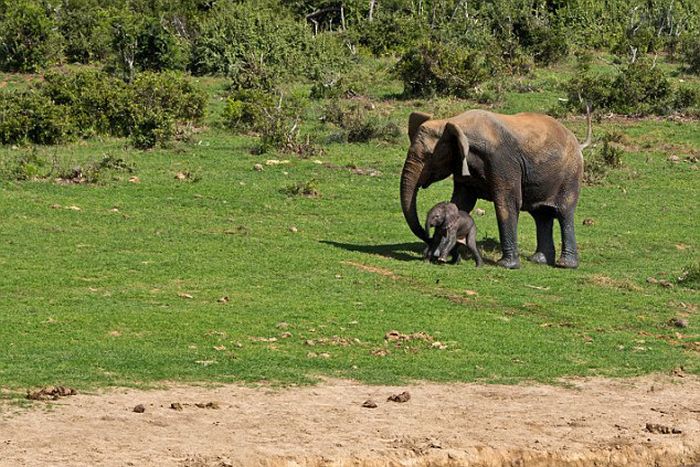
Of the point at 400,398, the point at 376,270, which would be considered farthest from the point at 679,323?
the point at 400,398

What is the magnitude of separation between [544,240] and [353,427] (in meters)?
9.38

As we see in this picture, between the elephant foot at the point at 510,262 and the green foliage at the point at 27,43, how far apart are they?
52.1 feet

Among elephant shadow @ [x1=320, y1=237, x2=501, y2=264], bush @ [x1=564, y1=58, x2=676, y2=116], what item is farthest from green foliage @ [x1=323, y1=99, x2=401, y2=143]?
elephant shadow @ [x1=320, y1=237, x2=501, y2=264]

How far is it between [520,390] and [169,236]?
7810 mm

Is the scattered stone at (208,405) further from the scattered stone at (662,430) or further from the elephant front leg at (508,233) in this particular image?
the elephant front leg at (508,233)

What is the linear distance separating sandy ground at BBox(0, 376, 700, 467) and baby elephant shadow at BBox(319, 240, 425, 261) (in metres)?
6.57

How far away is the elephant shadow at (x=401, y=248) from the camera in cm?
1958

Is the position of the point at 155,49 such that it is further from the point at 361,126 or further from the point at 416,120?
the point at 416,120

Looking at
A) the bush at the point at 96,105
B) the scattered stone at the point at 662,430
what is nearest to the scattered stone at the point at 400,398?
the scattered stone at the point at 662,430

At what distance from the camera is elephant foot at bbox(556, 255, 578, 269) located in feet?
64.3

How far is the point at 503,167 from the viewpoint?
1925cm

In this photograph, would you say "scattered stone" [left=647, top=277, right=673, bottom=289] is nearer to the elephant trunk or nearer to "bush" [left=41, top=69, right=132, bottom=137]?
the elephant trunk

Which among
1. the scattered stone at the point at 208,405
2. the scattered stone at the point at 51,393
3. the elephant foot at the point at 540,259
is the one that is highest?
the scattered stone at the point at 51,393

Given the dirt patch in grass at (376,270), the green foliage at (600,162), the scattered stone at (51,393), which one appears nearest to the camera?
the scattered stone at (51,393)
